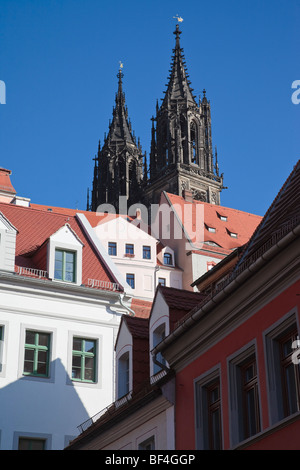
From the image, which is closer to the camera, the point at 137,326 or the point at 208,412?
the point at 208,412

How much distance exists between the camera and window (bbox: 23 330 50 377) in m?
25.4

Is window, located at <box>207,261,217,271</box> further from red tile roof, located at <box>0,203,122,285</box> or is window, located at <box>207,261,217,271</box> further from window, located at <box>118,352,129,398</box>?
window, located at <box>118,352,129,398</box>

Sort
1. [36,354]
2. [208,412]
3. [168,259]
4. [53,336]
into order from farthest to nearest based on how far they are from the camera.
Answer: [168,259] → [53,336] → [36,354] → [208,412]

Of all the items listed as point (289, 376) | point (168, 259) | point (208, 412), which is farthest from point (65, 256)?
point (168, 259)

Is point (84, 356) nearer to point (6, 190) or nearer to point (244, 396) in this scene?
point (244, 396)

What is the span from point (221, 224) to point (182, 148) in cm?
3112

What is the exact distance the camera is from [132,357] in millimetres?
20938

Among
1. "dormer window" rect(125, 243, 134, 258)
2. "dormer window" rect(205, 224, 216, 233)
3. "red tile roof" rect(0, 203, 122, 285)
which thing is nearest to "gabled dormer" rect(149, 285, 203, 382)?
"red tile roof" rect(0, 203, 122, 285)

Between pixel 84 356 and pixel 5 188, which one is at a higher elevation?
pixel 5 188

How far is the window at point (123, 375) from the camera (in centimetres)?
2158

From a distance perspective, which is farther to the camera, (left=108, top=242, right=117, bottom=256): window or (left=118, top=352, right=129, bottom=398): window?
(left=108, top=242, right=117, bottom=256): window

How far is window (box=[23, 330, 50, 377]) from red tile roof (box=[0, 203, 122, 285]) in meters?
2.42

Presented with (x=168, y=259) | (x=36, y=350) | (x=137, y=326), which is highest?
(x=168, y=259)
